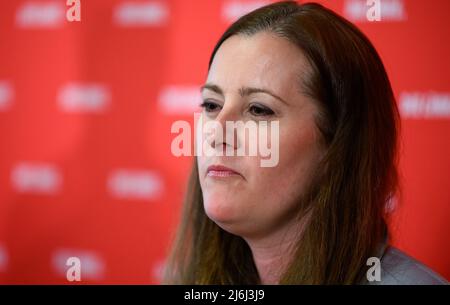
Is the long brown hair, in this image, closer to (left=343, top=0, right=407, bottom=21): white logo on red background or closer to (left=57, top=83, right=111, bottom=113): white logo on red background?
Result: (left=343, top=0, right=407, bottom=21): white logo on red background

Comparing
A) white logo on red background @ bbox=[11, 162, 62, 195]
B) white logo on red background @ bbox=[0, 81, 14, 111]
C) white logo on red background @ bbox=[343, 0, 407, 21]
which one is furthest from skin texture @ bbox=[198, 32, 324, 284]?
white logo on red background @ bbox=[0, 81, 14, 111]

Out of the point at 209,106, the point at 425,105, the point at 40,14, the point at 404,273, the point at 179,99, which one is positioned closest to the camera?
the point at 404,273

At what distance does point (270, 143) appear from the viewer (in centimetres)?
97

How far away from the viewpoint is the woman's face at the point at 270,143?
974 millimetres

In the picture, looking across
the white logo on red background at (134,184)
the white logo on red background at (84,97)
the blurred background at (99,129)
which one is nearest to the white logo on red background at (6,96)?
the blurred background at (99,129)

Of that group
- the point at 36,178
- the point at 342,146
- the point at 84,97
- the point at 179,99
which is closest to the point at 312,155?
the point at 342,146

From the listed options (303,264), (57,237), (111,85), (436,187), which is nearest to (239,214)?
(303,264)

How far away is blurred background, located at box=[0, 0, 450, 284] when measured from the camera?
5.17 ft

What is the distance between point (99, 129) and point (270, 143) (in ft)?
2.81

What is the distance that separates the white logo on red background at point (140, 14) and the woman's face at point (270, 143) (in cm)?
66

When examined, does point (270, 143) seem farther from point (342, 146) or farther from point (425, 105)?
point (425, 105)

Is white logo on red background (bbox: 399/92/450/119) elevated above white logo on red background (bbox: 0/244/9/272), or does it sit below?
above

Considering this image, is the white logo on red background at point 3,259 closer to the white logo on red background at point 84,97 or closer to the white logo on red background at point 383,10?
the white logo on red background at point 84,97

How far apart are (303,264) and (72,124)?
3.31 feet
